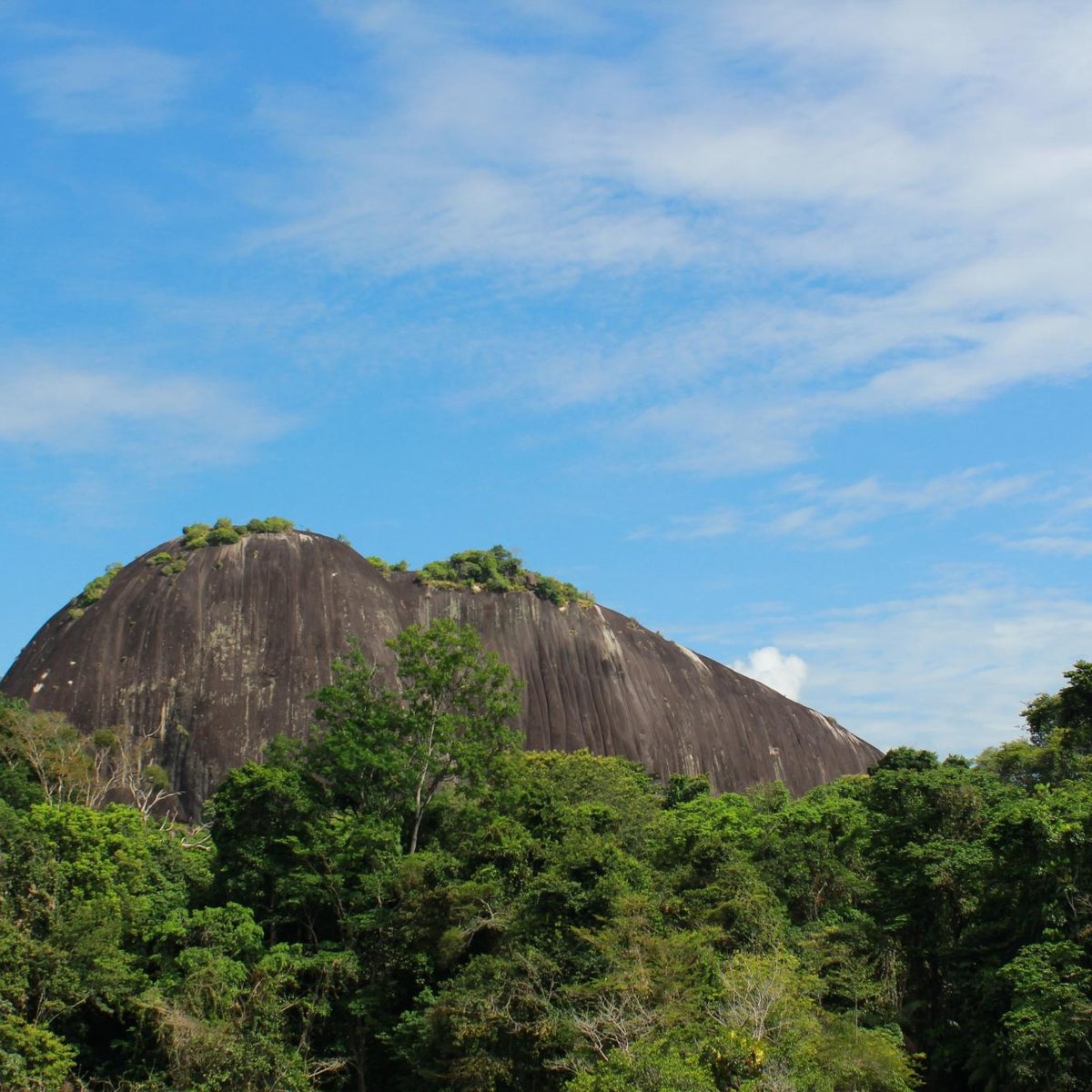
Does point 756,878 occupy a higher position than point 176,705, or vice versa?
point 176,705

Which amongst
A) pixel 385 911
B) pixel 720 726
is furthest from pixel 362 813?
pixel 720 726

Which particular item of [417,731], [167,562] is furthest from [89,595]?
[417,731]

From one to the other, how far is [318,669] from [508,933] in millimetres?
41234

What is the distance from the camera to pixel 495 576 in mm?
82375

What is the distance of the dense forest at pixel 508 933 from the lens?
26.7 metres

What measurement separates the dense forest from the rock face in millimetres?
28052

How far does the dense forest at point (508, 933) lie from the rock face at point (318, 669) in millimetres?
28052

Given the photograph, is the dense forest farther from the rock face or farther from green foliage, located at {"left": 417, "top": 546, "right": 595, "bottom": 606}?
green foliage, located at {"left": 417, "top": 546, "right": 595, "bottom": 606}

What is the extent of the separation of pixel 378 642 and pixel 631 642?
54.5 feet

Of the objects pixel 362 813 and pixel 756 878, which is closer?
pixel 756 878

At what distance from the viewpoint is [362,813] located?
1471 inches

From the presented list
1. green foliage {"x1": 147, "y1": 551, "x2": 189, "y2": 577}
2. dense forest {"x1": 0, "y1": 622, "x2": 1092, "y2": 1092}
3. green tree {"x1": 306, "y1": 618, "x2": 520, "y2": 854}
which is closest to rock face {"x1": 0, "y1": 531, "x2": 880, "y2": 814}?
green foliage {"x1": 147, "y1": 551, "x2": 189, "y2": 577}

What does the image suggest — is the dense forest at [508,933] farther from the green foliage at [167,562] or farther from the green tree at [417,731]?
the green foliage at [167,562]

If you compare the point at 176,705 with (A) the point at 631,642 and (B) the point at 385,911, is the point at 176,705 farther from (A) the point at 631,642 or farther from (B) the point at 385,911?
(B) the point at 385,911
